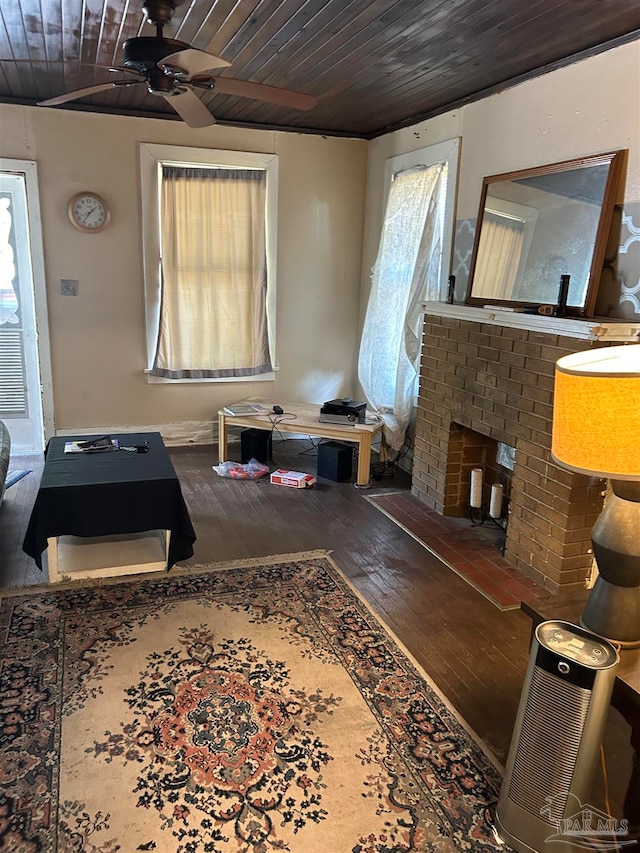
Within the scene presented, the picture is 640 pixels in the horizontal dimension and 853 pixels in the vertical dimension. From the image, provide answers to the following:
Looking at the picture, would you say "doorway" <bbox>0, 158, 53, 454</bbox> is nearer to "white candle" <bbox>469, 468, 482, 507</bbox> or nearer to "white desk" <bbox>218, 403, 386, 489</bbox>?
"white desk" <bbox>218, 403, 386, 489</bbox>

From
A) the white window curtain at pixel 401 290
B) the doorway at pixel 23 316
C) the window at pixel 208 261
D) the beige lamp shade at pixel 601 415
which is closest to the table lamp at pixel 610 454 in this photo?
the beige lamp shade at pixel 601 415

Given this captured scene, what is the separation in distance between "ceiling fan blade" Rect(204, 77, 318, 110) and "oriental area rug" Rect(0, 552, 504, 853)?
2227 mm

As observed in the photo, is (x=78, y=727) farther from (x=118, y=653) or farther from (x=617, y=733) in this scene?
(x=617, y=733)

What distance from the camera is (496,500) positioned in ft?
12.5

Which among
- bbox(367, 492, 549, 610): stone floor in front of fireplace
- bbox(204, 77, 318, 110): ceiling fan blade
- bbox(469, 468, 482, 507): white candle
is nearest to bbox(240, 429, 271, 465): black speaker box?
bbox(367, 492, 549, 610): stone floor in front of fireplace

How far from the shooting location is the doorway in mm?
4750

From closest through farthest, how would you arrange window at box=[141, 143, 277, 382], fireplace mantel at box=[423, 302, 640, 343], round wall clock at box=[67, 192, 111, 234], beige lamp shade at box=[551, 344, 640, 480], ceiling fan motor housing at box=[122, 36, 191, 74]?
beige lamp shade at box=[551, 344, 640, 480] → ceiling fan motor housing at box=[122, 36, 191, 74] → fireplace mantel at box=[423, 302, 640, 343] → round wall clock at box=[67, 192, 111, 234] → window at box=[141, 143, 277, 382]

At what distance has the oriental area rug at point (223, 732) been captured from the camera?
1.79 metres

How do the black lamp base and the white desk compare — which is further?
the white desk

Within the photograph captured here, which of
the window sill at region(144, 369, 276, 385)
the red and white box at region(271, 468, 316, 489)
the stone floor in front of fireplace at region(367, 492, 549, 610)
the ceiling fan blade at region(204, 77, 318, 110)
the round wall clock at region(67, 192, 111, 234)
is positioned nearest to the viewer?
the ceiling fan blade at region(204, 77, 318, 110)

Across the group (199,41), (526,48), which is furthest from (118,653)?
(526,48)

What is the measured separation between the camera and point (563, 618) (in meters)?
1.84

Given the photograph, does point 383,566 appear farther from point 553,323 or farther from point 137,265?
point 137,265

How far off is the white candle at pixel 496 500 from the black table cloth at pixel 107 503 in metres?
1.79
